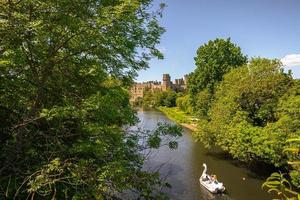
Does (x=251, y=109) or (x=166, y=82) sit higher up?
(x=166, y=82)

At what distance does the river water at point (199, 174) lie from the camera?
23344 mm

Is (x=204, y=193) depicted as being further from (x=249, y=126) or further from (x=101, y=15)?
(x=101, y=15)

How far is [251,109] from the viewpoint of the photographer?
109 feet

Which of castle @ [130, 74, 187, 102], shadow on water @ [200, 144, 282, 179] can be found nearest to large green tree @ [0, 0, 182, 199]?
shadow on water @ [200, 144, 282, 179]

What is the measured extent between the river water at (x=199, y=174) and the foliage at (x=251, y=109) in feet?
5.06

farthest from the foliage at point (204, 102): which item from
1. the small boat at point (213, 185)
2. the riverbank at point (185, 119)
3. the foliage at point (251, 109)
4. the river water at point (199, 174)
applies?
the small boat at point (213, 185)

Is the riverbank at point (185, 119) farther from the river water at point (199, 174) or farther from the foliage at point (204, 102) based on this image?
the river water at point (199, 174)

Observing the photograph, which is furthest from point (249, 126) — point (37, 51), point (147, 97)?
point (147, 97)

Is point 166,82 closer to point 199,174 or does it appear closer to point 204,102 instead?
point 204,102

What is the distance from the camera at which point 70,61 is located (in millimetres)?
10312

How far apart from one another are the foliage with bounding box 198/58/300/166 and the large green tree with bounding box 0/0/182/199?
61.5 ft

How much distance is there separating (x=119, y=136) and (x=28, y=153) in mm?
2424

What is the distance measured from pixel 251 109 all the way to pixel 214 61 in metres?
16.2

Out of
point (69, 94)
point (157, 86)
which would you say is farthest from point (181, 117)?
point (157, 86)
